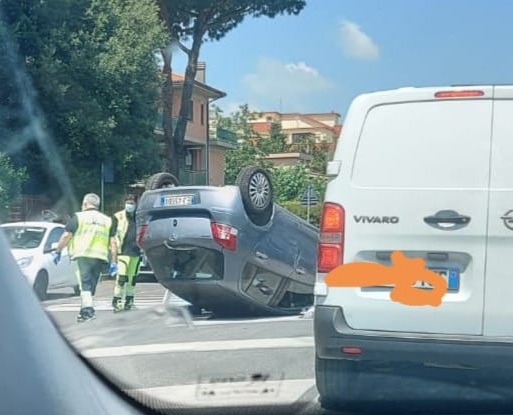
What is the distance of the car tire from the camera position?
4.71 m

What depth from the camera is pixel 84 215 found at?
4109mm

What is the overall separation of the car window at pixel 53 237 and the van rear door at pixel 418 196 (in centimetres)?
147

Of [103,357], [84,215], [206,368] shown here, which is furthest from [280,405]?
[84,215]

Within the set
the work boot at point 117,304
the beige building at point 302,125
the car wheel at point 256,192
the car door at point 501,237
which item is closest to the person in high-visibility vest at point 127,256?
the work boot at point 117,304

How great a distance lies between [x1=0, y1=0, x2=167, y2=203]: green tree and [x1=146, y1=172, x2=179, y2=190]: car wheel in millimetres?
139

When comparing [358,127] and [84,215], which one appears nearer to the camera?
[84,215]

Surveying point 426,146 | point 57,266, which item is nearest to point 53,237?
point 57,266

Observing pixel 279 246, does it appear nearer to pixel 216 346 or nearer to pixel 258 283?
pixel 258 283

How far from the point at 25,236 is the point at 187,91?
151cm

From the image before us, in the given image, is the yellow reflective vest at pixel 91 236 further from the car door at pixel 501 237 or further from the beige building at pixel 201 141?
the car door at pixel 501 237

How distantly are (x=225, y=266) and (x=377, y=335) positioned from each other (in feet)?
3.57

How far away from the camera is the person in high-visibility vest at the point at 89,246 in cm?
411

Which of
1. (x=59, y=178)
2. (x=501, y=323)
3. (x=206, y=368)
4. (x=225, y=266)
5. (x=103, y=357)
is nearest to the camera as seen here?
(x=59, y=178)

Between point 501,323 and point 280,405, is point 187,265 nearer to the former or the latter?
point 280,405
